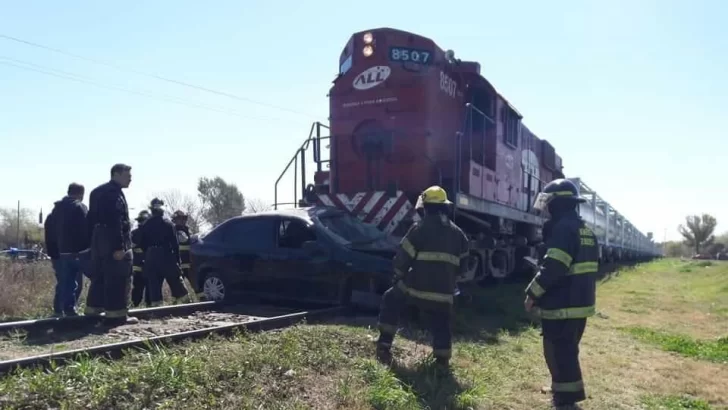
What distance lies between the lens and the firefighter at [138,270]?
9.22 meters

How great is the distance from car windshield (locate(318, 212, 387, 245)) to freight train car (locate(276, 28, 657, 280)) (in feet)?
1.49

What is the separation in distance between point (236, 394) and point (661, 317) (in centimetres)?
896

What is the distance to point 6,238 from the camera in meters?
55.1

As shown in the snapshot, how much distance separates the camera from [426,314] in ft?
17.7

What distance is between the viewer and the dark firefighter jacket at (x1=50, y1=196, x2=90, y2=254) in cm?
712

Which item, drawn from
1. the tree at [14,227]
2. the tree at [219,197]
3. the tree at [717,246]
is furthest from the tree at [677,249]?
the tree at [14,227]

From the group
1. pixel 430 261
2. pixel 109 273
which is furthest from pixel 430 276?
pixel 109 273

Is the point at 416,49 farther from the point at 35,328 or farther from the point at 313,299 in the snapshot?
the point at 35,328

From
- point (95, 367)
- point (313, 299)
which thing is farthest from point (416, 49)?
A: point (95, 367)

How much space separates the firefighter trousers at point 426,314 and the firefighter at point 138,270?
17.1ft

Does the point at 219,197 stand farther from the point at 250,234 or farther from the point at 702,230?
the point at 702,230

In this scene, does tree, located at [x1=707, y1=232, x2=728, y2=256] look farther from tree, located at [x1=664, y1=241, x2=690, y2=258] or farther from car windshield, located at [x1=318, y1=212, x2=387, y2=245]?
car windshield, located at [x1=318, y1=212, x2=387, y2=245]

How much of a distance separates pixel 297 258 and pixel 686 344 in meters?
5.30

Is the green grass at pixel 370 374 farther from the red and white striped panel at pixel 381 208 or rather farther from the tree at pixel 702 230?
the tree at pixel 702 230
